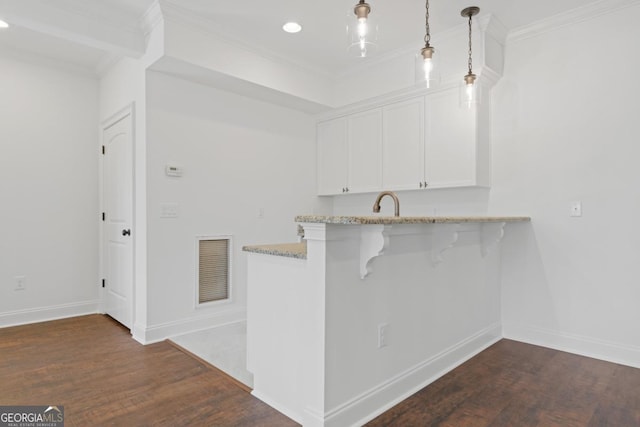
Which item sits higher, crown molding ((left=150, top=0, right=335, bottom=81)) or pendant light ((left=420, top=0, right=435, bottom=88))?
crown molding ((left=150, top=0, right=335, bottom=81))

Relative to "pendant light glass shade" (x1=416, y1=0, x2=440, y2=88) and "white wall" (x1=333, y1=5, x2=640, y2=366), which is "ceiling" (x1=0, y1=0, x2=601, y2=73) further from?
"pendant light glass shade" (x1=416, y1=0, x2=440, y2=88)

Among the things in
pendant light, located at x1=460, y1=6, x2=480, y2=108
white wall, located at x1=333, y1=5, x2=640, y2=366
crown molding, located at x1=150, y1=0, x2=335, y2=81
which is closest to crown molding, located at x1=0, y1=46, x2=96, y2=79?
crown molding, located at x1=150, y1=0, x2=335, y2=81

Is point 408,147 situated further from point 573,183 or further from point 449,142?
point 573,183

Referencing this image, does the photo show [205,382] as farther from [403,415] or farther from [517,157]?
[517,157]

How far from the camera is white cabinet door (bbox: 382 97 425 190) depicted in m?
3.68

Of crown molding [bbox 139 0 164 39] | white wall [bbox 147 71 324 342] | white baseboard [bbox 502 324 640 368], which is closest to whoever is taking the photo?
white baseboard [bbox 502 324 640 368]

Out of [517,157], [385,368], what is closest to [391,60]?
[517,157]

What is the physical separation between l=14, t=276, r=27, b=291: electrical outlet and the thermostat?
1960 mm

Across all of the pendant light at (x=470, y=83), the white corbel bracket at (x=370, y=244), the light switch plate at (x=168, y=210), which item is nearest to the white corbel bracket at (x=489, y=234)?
the pendant light at (x=470, y=83)

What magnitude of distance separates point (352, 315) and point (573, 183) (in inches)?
92.2

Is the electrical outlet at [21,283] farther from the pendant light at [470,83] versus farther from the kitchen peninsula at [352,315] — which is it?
the pendant light at [470,83]

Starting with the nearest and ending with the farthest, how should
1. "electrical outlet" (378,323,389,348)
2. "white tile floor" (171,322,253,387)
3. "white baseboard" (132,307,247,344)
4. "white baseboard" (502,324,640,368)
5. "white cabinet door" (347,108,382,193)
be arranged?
1. "electrical outlet" (378,323,389,348)
2. "white tile floor" (171,322,253,387)
3. "white baseboard" (502,324,640,368)
4. "white baseboard" (132,307,247,344)
5. "white cabinet door" (347,108,382,193)

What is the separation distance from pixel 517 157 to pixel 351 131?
70.8 inches

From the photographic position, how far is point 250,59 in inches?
141
